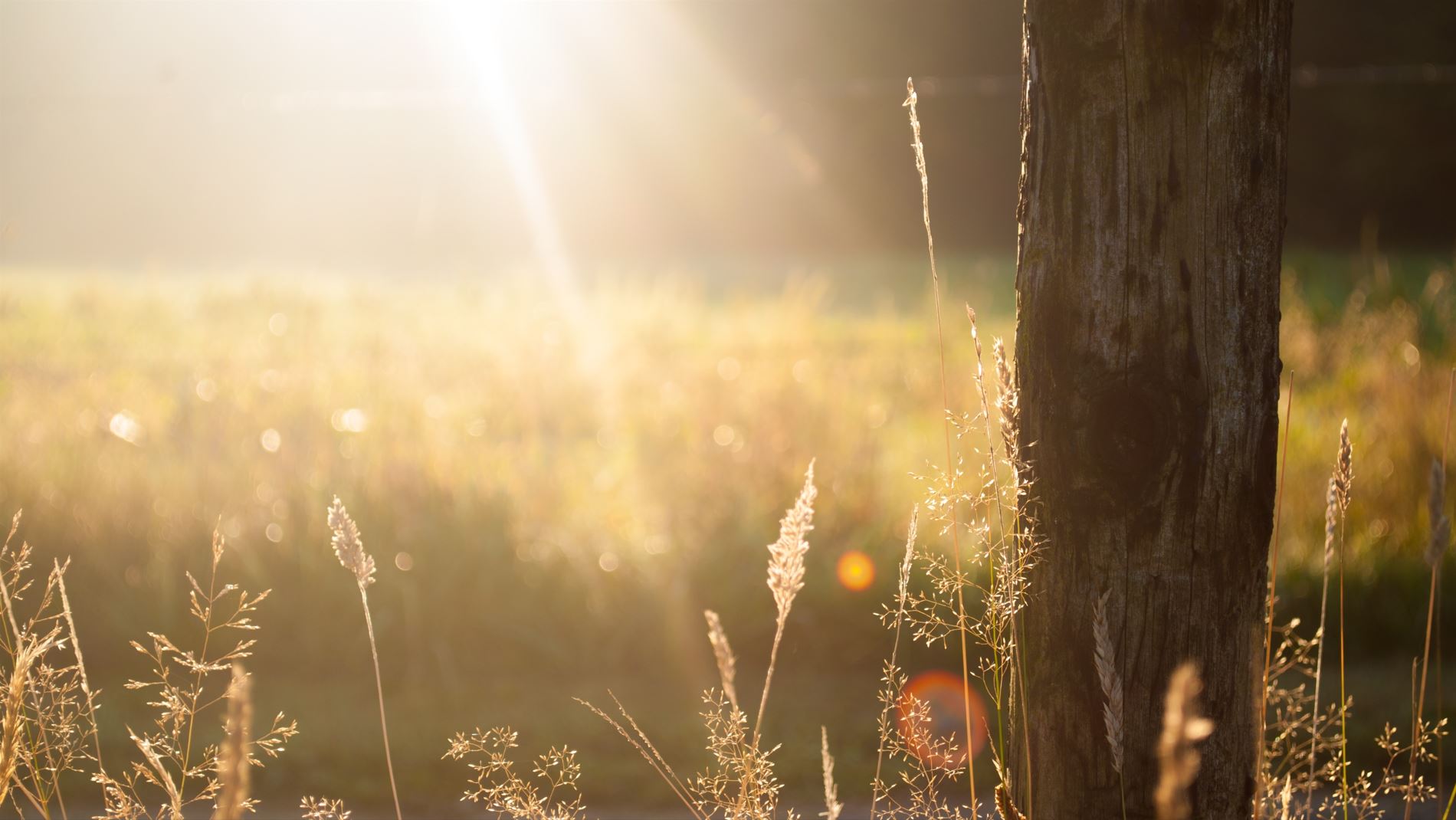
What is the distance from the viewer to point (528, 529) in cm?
460

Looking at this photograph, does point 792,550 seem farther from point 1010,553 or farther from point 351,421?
point 351,421

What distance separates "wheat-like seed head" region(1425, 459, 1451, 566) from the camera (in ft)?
4.87

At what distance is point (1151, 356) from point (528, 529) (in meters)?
3.43

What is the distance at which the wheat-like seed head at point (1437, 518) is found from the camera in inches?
58.4

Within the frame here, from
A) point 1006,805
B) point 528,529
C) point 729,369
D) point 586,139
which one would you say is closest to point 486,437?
point 528,529

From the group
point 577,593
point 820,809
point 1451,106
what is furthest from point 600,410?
point 1451,106

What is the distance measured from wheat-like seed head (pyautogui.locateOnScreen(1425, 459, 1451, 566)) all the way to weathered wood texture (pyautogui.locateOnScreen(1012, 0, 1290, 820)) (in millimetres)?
199

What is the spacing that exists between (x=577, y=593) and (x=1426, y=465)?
13.1 feet

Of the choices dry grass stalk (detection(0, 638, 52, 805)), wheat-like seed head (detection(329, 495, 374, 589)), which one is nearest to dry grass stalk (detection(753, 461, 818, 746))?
wheat-like seed head (detection(329, 495, 374, 589))

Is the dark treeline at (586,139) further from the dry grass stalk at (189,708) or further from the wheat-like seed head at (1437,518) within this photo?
the wheat-like seed head at (1437,518)

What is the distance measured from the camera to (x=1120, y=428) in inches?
61.3

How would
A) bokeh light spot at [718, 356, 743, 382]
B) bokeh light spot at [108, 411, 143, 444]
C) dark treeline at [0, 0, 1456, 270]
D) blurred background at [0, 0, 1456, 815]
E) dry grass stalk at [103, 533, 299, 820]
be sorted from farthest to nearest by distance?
dark treeline at [0, 0, 1456, 270], bokeh light spot at [718, 356, 743, 382], bokeh light spot at [108, 411, 143, 444], blurred background at [0, 0, 1456, 815], dry grass stalk at [103, 533, 299, 820]

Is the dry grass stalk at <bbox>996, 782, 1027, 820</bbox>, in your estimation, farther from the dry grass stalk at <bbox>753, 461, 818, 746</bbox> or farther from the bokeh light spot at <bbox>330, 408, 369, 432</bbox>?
the bokeh light spot at <bbox>330, 408, 369, 432</bbox>

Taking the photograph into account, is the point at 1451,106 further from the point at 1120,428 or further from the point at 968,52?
the point at 1120,428
